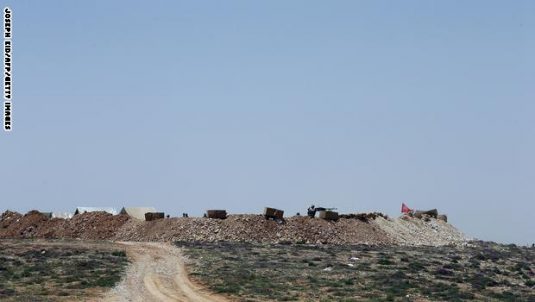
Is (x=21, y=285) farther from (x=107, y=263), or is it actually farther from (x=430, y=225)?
(x=430, y=225)

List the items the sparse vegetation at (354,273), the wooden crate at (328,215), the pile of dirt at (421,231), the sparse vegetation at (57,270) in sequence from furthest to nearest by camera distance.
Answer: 1. the pile of dirt at (421,231)
2. the wooden crate at (328,215)
3. the sparse vegetation at (354,273)
4. the sparse vegetation at (57,270)

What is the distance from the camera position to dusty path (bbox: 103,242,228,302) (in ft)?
100

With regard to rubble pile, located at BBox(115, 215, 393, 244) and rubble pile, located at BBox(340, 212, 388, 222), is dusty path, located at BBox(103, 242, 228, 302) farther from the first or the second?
rubble pile, located at BBox(340, 212, 388, 222)

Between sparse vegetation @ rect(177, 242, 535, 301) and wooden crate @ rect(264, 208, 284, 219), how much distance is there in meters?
7.58

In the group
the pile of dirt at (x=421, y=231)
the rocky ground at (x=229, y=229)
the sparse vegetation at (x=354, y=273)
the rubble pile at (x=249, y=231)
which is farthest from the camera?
the pile of dirt at (x=421, y=231)

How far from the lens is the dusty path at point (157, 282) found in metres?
30.5

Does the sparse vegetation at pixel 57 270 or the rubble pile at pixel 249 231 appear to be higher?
the rubble pile at pixel 249 231

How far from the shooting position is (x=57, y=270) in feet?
125

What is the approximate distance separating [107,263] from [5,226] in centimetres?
3450

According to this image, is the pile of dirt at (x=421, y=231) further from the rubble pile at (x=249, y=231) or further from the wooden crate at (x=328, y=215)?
the wooden crate at (x=328, y=215)

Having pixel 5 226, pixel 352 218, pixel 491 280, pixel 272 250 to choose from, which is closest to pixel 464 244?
pixel 352 218

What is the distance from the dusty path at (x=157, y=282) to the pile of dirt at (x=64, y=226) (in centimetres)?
1852

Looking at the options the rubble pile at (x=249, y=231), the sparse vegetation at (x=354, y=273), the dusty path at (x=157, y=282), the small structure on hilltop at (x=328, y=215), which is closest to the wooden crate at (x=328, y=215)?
the small structure on hilltop at (x=328, y=215)

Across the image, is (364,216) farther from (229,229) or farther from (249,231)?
(229,229)
